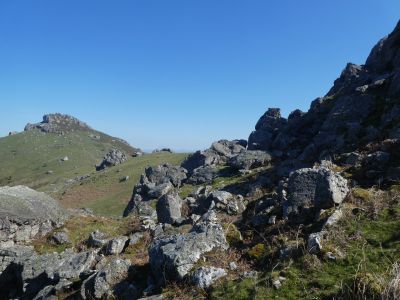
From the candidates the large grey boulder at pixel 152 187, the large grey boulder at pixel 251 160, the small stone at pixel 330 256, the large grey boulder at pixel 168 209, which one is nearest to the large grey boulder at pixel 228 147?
the large grey boulder at pixel 152 187

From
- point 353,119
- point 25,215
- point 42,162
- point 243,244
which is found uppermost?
point 42,162

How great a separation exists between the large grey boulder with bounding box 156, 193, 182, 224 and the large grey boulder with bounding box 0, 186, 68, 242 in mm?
7966

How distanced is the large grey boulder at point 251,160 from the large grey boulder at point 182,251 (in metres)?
36.8

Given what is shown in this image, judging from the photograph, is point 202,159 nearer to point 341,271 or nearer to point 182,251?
point 182,251

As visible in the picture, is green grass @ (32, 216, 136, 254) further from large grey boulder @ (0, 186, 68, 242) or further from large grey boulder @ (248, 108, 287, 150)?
large grey boulder @ (248, 108, 287, 150)

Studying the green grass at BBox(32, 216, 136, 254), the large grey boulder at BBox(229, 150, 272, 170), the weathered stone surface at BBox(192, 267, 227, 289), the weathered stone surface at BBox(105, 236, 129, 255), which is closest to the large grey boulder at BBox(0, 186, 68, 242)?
the green grass at BBox(32, 216, 136, 254)

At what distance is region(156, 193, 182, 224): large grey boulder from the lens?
28281 millimetres

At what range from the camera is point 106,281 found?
559 inches

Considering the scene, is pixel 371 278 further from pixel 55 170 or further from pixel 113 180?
pixel 55 170

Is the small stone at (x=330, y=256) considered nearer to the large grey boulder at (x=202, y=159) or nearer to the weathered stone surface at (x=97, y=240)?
the weathered stone surface at (x=97, y=240)

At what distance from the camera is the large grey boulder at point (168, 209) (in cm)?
2828

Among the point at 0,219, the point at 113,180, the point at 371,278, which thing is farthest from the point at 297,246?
the point at 113,180

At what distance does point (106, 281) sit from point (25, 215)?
16668mm

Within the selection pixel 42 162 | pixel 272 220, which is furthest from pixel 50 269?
pixel 42 162
